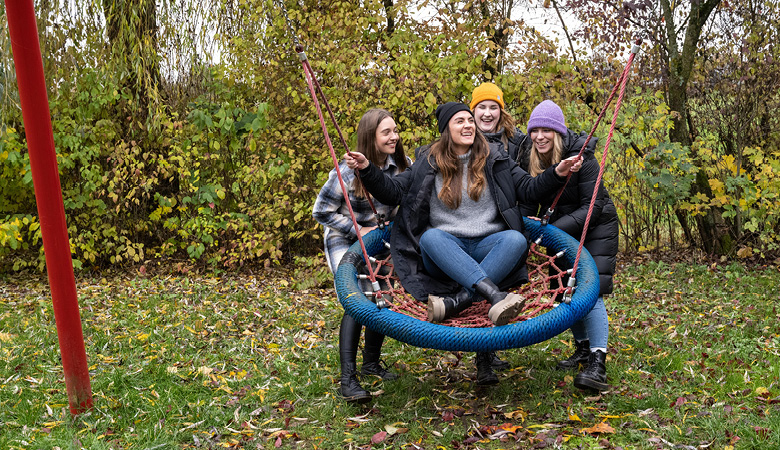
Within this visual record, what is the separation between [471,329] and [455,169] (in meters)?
0.92

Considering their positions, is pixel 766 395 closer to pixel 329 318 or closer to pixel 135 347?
pixel 329 318

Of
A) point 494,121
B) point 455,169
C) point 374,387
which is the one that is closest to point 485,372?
point 374,387

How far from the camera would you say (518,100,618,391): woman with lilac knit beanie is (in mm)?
3254

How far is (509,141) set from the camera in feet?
12.3

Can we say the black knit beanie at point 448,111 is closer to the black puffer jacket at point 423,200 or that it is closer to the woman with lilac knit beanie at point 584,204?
the black puffer jacket at point 423,200

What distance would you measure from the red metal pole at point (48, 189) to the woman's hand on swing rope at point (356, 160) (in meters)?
1.30

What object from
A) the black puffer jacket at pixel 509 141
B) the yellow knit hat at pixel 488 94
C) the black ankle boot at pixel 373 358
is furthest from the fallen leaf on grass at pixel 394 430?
→ the yellow knit hat at pixel 488 94

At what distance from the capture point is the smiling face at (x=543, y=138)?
3.37m

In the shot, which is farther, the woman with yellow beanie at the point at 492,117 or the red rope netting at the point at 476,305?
the woman with yellow beanie at the point at 492,117

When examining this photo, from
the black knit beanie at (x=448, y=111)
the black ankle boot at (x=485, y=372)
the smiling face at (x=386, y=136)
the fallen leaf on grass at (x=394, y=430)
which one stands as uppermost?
the black knit beanie at (x=448, y=111)

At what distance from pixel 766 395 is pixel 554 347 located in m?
1.29

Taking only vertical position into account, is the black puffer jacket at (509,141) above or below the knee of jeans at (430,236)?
above

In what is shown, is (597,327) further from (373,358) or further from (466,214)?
(373,358)

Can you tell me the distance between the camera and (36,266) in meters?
7.04
